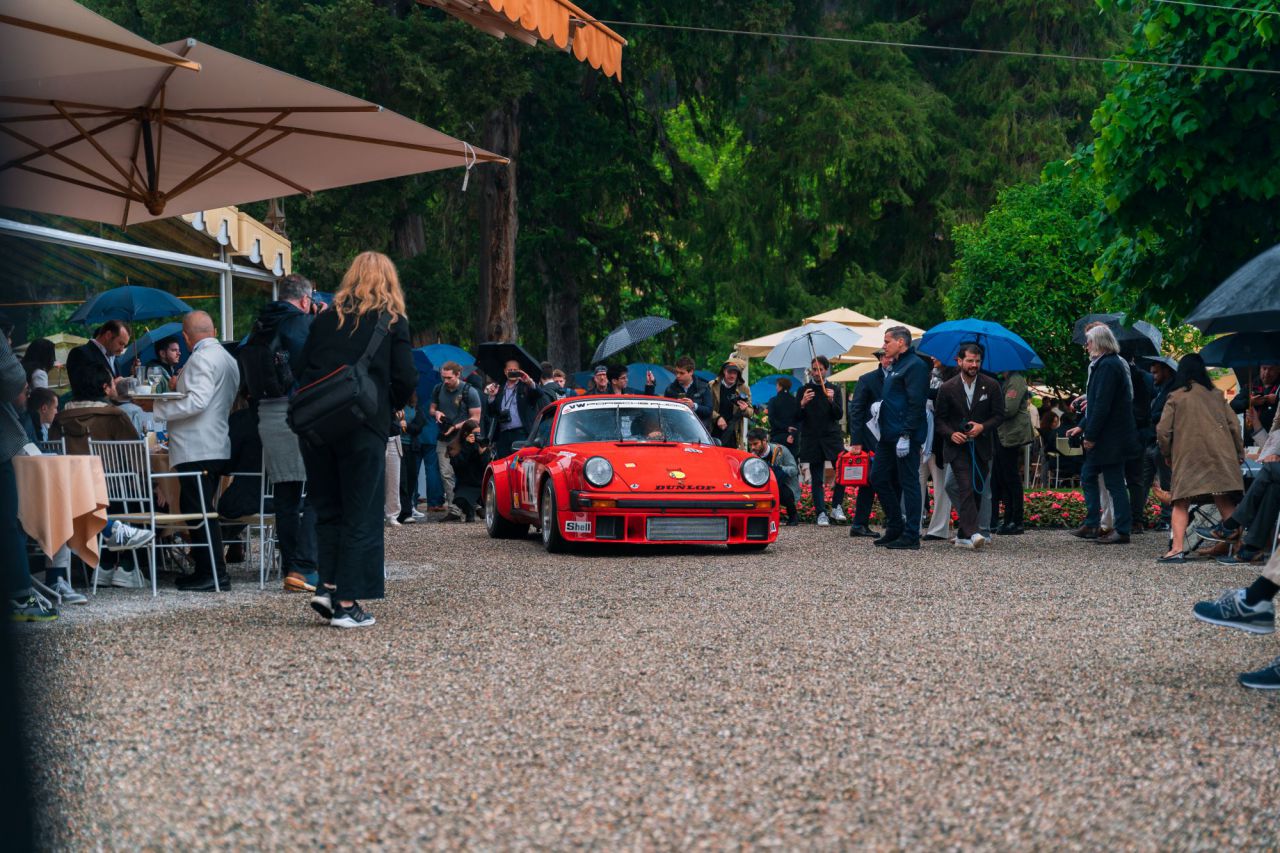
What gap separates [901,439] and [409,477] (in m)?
7.38

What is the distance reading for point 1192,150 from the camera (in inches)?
489

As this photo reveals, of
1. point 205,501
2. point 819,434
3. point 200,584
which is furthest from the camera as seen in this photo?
point 819,434

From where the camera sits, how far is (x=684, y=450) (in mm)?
12469

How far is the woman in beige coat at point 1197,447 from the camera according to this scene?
11406 mm

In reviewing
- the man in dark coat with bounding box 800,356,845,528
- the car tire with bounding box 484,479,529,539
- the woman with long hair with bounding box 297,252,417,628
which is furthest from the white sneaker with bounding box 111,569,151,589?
the man in dark coat with bounding box 800,356,845,528

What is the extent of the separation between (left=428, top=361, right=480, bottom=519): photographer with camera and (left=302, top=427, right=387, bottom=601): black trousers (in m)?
9.85

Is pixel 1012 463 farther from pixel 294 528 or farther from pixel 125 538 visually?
pixel 125 538

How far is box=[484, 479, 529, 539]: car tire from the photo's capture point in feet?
45.9

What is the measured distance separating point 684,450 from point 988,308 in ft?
47.6

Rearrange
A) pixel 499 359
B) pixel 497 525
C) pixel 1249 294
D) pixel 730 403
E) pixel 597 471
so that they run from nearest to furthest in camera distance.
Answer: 1. pixel 1249 294
2. pixel 597 471
3. pixel 497 525
4. pixel 730 403
5. pixel 499 359

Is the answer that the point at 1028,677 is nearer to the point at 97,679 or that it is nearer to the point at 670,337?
the point at 97,679

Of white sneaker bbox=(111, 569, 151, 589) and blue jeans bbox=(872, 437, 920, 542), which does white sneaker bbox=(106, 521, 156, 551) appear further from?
blue jeans bbox=(872, 437, 920, 542)

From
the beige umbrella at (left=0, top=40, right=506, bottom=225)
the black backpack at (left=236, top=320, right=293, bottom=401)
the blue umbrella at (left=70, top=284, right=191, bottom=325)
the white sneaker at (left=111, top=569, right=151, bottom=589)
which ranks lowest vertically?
the white sneaker at (left=111, top=569, right=151, bottom=589)

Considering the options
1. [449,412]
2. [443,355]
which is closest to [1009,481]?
[449,412]
